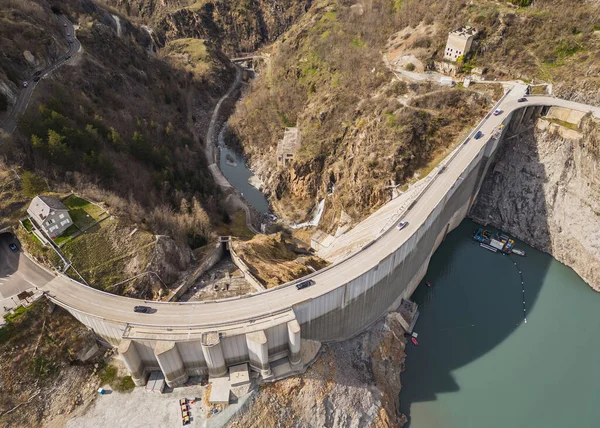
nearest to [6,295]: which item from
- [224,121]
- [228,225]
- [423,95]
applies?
[228,225]

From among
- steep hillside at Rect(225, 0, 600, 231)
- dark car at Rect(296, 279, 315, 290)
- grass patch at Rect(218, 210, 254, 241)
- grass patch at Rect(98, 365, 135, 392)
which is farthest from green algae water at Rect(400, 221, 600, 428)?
grass patch at Rect(98, 365, 135, 392)

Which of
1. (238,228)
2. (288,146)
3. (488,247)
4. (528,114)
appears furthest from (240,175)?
(528,114)

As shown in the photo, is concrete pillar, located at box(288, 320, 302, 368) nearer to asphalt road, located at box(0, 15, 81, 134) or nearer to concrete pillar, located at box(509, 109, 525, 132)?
asphalt road, located at box(0, 15, 81, 134)

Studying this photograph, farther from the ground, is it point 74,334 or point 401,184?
point 74,334

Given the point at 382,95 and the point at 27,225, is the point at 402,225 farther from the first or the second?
the point at 27,225

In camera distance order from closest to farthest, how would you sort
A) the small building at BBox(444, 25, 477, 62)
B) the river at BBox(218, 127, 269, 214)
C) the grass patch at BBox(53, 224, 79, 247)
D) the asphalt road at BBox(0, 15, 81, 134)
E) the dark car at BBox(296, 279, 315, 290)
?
the dark car at BBox(296, 279, 315, 290) → the grass patch at BBox(53, 224, 79, 247) → the asphalt road at BBox(0, 15, 81, 134) → the small building at BBox(444, 25, 477, 62) → the river at BBox(218, 127, 269, 214)

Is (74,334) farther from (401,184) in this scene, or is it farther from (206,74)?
(206,74)
